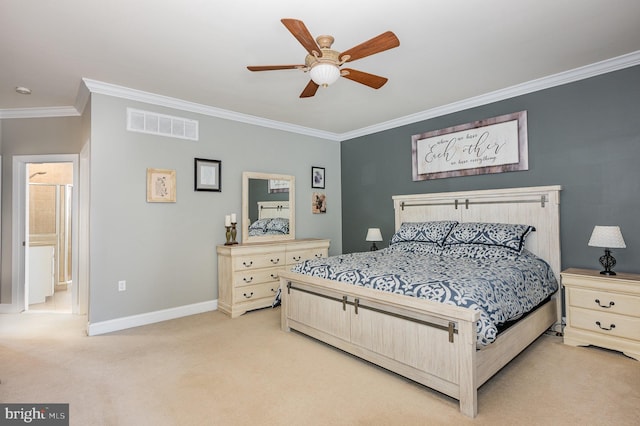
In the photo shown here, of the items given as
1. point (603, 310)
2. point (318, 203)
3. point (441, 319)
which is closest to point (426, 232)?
point (603, 310)

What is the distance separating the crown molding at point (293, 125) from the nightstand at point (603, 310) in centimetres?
197

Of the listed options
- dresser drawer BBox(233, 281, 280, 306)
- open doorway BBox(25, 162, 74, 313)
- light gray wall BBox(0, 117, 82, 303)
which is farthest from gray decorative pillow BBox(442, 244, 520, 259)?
open doorway BBox(25, 162, 74, 313)

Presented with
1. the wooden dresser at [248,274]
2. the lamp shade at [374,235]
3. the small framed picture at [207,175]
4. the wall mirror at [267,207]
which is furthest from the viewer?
the lamp shade at [374,235]

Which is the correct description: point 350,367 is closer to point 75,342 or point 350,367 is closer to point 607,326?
point 607,326

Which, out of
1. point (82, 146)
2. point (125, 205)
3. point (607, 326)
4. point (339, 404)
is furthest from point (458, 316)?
point (82, 146)

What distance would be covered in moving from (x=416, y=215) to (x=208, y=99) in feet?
10.3

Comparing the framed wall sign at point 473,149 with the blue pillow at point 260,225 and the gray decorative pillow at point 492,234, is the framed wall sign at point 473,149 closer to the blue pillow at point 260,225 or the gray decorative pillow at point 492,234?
the gray decorative pillow at point 492,234

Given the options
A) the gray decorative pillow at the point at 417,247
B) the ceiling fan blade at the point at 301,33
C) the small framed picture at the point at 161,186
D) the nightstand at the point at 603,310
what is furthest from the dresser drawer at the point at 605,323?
the small framed picture at the point at 161,186

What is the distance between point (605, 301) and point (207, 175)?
437 cm

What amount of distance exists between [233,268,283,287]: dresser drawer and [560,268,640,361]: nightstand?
3188 mm

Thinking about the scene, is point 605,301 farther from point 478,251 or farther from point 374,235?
point 374,235

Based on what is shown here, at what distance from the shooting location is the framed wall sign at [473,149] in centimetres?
376

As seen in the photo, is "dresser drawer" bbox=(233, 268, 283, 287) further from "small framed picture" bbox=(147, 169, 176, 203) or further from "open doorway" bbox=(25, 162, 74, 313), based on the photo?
"open doorway" bbox=(25, 162, 74, 313)

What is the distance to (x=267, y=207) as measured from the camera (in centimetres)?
482
